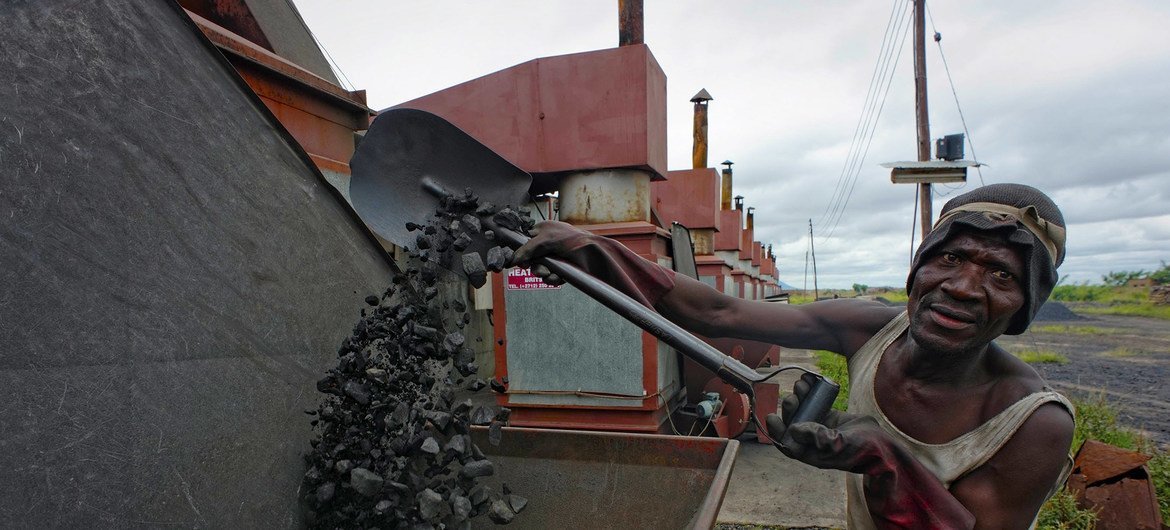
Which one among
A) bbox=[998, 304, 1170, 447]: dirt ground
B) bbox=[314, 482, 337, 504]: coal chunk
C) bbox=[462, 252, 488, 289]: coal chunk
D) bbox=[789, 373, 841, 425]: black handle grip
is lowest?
bbox=[998, 304, 1170, 447]: dirt ground

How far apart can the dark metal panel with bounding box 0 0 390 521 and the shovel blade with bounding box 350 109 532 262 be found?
1.35 ft

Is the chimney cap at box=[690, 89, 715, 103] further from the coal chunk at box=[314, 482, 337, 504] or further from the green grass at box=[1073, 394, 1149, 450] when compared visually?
the coal chunk at box=[314, 482, 337, 504]

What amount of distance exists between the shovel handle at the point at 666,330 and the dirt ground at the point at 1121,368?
6643mm

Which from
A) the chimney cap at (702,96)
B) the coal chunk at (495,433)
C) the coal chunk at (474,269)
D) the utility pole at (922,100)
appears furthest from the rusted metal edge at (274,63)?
the utility pole at (922,100)

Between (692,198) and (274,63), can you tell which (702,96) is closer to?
(692,198)

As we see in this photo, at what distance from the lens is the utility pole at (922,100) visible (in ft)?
32.5

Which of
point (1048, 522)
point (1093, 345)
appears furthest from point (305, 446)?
point (1093, 345)

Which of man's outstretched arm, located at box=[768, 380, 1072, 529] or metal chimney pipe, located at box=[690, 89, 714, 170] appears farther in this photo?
metal chimney pipe, located at box=[690, 89, 714, 170]

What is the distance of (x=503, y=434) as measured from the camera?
2166mm

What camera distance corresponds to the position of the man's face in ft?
4.75

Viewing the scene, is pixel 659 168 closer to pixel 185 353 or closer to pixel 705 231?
pixel 185 353

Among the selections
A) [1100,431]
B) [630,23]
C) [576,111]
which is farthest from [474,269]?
[1100,431]

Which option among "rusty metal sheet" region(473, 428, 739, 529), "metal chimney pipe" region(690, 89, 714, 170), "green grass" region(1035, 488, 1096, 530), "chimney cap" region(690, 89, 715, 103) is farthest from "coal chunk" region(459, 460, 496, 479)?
"chimney cap" region(690, 89, 715, 103)

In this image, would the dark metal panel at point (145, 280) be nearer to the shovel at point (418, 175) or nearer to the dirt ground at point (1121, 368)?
the shovel at point (418, 175)
